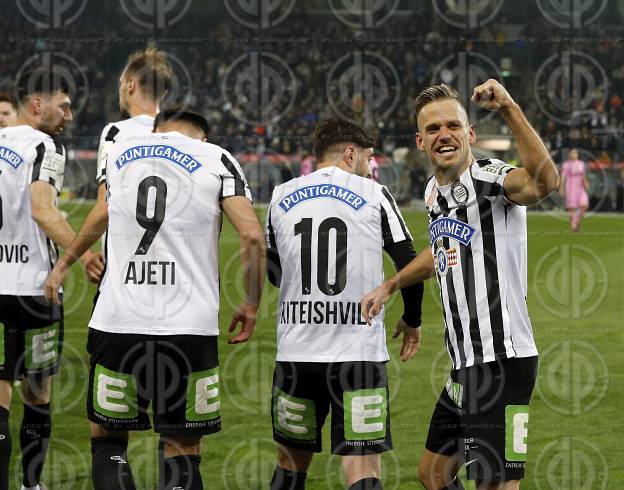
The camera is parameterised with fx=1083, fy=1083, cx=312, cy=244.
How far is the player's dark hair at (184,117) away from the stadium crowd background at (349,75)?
2314cm

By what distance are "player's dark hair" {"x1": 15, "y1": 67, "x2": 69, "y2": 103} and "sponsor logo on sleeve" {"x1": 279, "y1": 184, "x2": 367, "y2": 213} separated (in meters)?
1.73

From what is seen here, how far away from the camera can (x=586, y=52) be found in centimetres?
3375

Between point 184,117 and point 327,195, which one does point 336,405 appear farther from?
point 184,117

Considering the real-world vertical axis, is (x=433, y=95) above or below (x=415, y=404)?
above

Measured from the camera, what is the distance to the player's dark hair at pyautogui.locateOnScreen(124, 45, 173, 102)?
5.36m

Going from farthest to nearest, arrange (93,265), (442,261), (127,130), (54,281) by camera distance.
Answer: (127,130) → (93,265) → (54,281) → (442,261)

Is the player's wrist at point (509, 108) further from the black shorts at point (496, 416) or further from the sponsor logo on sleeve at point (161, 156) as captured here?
the sponsor logo on sleeve at point (161, 156)

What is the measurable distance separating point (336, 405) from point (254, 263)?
69 cm

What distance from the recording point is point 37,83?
558 centimetres

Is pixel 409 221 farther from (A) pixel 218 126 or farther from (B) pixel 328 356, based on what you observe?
(B) pixel 328 356

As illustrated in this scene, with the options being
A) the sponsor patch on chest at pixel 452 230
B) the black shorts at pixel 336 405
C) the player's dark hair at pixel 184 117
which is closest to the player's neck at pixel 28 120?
the player's dark hair at pixel 184 117

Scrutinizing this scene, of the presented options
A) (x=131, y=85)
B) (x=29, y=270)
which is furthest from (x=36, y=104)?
(x=29, y=270)

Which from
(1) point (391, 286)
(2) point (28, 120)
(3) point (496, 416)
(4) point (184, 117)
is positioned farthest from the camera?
(2) point (28, 120)

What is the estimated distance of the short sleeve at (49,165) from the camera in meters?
5.38
